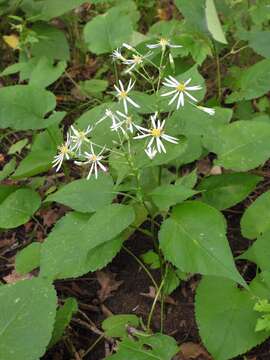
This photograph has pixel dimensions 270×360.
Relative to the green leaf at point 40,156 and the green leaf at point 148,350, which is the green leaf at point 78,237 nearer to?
the green leaf at point 148,350

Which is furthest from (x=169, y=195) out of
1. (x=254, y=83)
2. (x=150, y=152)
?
(x=254, y=83)

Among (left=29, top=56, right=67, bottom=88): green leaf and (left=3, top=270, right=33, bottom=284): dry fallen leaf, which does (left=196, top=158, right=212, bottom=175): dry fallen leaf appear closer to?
(left=29, top=56, right=67, bottom=88): green leaf

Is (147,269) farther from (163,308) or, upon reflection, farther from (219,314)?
(219,314)

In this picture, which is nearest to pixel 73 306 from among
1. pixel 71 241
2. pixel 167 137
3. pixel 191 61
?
pixel 71 241

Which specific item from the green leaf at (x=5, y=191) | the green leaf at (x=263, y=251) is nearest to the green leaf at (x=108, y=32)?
the green leaf at (x=5, y=191)

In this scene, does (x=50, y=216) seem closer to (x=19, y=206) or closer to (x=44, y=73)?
(x=19, y=206)
